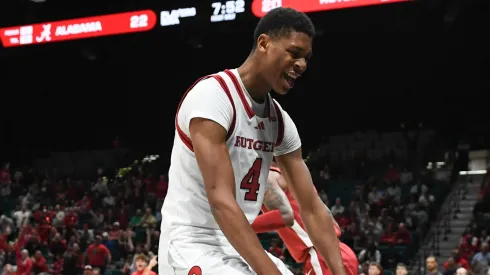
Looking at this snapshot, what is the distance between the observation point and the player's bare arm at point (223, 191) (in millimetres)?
2930

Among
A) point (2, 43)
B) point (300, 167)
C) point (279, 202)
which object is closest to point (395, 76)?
point (2, 43)

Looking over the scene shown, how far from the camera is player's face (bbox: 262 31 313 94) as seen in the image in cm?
311

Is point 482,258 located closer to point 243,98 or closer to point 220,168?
point 243,98

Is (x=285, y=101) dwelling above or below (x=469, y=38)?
below

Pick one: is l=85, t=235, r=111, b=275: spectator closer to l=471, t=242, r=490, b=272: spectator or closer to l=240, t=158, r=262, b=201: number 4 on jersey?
l=471, t=242, r=490, b=272: spectator

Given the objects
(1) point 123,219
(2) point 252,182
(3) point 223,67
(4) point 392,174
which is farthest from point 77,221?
(2) point 252,182

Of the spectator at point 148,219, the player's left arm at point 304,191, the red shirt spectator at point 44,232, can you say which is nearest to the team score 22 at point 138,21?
the spectator at point 148,219

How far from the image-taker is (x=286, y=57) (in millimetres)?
3117

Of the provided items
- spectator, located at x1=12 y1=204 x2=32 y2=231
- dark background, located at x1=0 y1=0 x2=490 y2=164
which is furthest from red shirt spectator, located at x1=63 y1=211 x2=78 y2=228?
dark background, located at x1=0 y1=0 x2=490 y2=164

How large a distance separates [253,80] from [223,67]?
798 inches

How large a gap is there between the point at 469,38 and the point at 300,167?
18753 mm

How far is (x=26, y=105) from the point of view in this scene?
2672 centimetres

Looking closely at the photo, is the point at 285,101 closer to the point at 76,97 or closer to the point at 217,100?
the point at 76,97

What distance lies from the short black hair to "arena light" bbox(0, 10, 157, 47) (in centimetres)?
1434
